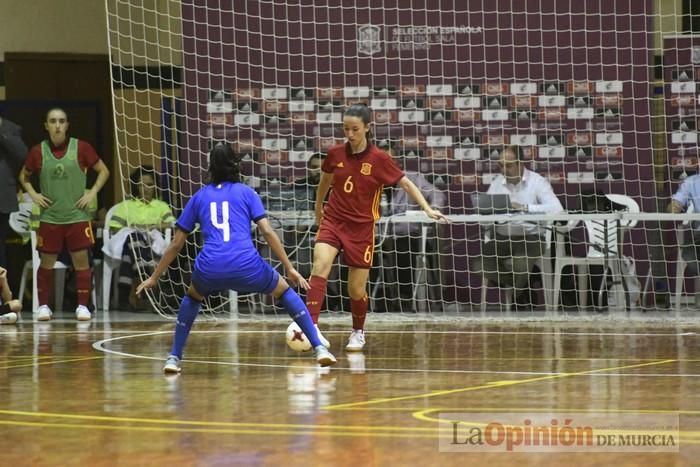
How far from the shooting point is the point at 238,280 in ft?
25.1

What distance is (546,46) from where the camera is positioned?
14.2 m

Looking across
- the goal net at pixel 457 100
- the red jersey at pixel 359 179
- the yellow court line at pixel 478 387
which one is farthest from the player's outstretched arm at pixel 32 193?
the yellow court line at pixel 478 387

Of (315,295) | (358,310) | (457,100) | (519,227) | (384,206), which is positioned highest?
(457,100)

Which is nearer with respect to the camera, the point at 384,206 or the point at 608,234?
the point at 608,234

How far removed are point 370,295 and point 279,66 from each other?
260 centimetres

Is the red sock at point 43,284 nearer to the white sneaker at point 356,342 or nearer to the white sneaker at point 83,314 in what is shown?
the white sneaker at point 83,314

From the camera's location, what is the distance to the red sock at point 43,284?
12812mm

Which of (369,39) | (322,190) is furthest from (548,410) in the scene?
(369,39)

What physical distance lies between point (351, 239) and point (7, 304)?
15.3 ft

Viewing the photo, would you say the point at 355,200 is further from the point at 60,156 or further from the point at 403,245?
the point at 60,156

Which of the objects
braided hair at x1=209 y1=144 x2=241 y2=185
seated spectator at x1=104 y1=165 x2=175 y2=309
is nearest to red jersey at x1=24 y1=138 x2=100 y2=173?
seated spectator at x1=104 y1=165 x2=175 y2=309

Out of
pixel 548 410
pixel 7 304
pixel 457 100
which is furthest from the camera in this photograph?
pixel 457 100

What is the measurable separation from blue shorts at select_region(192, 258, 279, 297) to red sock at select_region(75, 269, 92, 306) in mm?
5341

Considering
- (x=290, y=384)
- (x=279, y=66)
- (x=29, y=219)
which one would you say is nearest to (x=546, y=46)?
(x=279, y=66)
